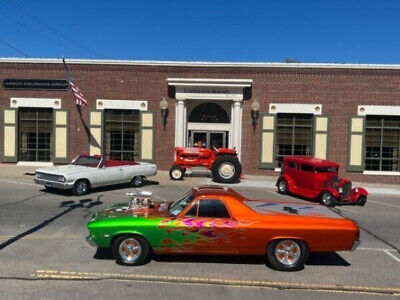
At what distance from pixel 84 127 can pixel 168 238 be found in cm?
1719

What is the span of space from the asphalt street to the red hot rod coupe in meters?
4.42

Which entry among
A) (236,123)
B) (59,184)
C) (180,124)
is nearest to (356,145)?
(236,123)

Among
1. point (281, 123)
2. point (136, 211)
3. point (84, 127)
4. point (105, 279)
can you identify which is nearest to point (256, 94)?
→ point (281, 123)

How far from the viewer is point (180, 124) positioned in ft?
74.0

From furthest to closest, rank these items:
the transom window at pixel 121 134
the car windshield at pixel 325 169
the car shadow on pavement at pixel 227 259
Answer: the transom window at pixel 121 134 < the car windshield at pixel 325 169 < the car shadow on pavement at pixel 227 259

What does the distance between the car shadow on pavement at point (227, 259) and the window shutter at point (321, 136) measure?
49.3ft

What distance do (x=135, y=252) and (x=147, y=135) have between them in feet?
52.9

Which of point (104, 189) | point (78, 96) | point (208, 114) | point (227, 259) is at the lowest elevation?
point (227, 259)

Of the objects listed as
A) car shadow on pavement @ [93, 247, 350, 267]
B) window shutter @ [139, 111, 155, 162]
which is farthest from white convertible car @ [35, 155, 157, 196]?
car shadow on pavement @ [93, 247, 350, 267]

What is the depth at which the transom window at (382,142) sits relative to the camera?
73.4ft

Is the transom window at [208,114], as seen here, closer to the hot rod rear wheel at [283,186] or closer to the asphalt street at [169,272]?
the hot rod rear wheel at [283,186]

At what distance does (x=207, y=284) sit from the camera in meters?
6.23

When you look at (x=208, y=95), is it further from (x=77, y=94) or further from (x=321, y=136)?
(x=77, y=94)

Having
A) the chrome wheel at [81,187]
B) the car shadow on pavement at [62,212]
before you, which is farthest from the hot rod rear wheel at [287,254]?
the chrome wheel at [81,187]
